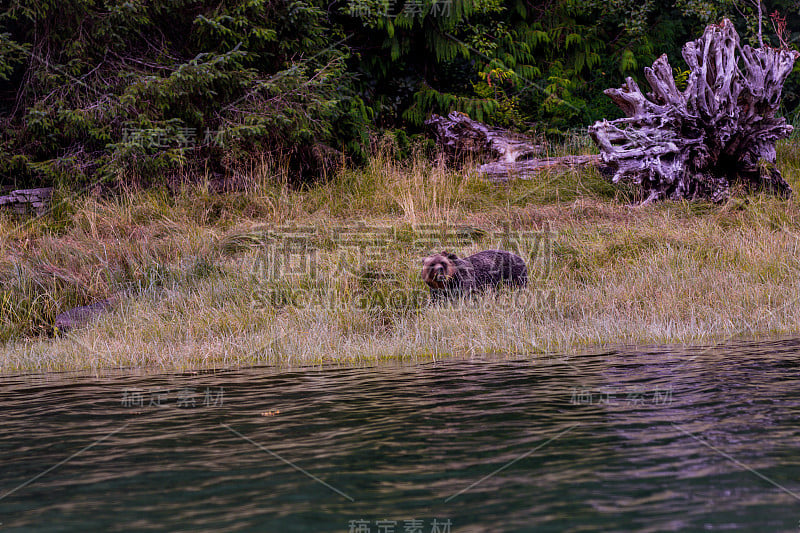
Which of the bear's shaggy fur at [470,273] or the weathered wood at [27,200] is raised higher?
the weathered wood at [27,200]

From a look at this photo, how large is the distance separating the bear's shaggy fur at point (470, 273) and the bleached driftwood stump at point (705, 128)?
4.06 m

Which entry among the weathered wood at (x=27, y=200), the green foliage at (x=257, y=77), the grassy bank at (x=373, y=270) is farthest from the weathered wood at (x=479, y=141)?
the weathered wood at (x=27, y=200)

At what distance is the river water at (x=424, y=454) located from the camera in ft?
7.61

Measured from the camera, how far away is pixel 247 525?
7.49 feet

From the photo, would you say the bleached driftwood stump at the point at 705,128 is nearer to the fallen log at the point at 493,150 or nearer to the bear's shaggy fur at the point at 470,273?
the fallen log at the point at 493,150

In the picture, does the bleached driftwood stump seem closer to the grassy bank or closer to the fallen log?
the grassy bank

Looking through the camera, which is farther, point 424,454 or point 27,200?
point 27,200

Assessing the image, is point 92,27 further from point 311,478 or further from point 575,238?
point 311,478

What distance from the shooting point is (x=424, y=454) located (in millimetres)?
3021

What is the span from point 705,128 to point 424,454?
466 inches

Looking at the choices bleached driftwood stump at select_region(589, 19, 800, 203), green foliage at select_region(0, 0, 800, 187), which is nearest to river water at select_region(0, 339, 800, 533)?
bleached driftwood stump at select_region(589, 19, 800, 203)

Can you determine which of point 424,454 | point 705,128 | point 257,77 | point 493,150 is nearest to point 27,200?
point 257,77

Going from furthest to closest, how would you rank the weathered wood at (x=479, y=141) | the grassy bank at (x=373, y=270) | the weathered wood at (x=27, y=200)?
the weathered wood at (x=479, y=141), the weathered wood at (x=27, y=200), the grassy bank at (x=373, y=270)

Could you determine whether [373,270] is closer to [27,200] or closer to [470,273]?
[470,273]
